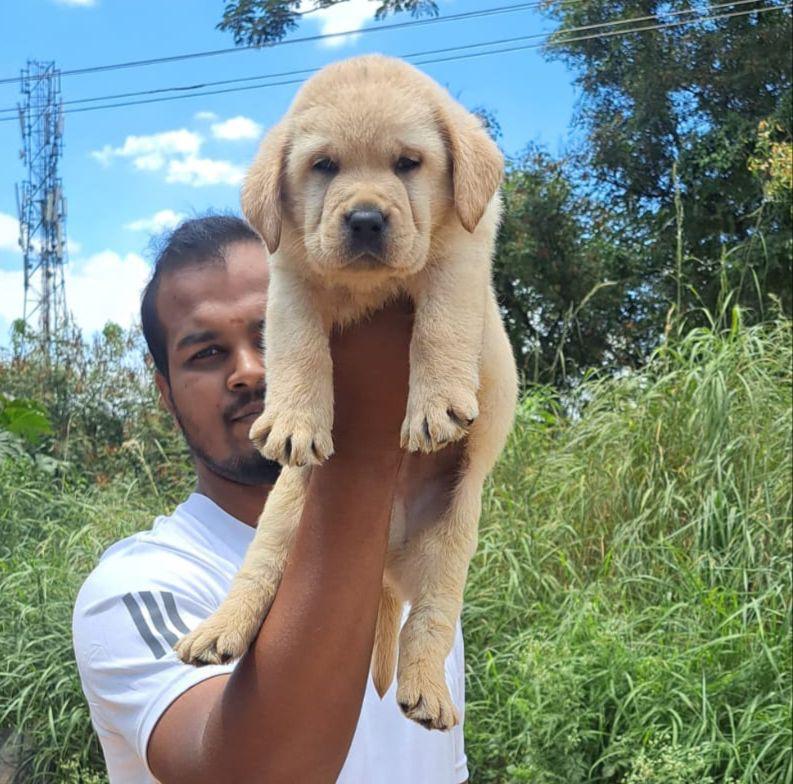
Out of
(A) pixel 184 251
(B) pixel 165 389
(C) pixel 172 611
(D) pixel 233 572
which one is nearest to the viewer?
(C) pixel 172 611

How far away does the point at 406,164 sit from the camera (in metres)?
2.13

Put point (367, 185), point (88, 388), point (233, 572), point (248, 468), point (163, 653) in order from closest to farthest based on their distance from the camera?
point (367, 185) → point (163, 653) → point (233, 572) → point (248, 468) → point (88, 388)

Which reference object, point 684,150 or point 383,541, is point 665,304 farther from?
point 383,541

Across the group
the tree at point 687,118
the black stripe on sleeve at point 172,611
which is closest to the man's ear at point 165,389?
the black stripe on sleeve at point 172,611

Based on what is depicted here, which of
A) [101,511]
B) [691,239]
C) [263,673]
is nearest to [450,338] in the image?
[263,673]

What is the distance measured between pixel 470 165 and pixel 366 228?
29 centimetres

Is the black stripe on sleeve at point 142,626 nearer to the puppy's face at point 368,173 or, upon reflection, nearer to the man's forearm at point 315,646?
the man's forearm at point 315,646

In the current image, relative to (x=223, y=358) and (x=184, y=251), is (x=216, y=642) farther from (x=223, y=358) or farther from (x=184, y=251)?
(x=184, y=251)

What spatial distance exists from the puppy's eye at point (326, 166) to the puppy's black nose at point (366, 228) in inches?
5.9

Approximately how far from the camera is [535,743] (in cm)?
493

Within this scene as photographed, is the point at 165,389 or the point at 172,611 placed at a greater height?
the point at 165,389

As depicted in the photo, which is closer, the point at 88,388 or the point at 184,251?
the point at 184,251

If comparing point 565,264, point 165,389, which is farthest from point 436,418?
point 565,264

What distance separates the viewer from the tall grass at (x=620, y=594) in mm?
4914
